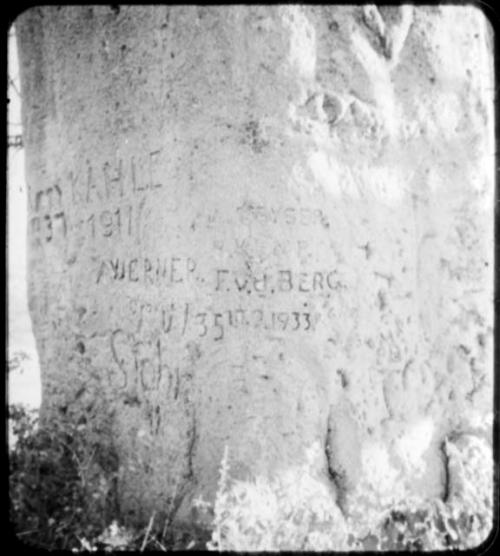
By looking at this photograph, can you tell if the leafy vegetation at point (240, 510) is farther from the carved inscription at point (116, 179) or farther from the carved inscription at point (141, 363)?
the carved inscription at point (116, 179)

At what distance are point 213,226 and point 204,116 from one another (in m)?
0.39

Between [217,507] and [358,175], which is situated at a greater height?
[358,175]

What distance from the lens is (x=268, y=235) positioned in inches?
82.7

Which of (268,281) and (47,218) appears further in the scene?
(47,218)

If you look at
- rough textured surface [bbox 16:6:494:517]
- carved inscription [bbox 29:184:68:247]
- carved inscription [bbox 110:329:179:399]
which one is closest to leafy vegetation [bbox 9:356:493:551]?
rough textured surface [bbox 16:6:494:517]

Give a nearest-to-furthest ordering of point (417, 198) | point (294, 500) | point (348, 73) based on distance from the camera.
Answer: point (294, 500) < point (348, 73) < point (417, 198)

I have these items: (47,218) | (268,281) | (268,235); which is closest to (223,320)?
(268,281)

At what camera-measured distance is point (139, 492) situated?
7.48 feet

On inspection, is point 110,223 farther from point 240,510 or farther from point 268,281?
point 240,510

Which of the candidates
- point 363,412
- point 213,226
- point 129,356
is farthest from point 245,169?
point 363,412

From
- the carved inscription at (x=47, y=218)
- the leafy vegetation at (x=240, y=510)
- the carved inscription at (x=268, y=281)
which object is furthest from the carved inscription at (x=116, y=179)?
the leafy vegetation at (x=240, y=510)

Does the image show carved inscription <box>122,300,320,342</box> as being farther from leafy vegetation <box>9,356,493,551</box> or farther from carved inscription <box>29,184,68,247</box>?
carved inscription <box>29,184,68,247</box>

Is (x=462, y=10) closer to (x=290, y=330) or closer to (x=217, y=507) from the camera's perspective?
(x=290, y=330)

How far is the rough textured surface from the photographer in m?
2.10
